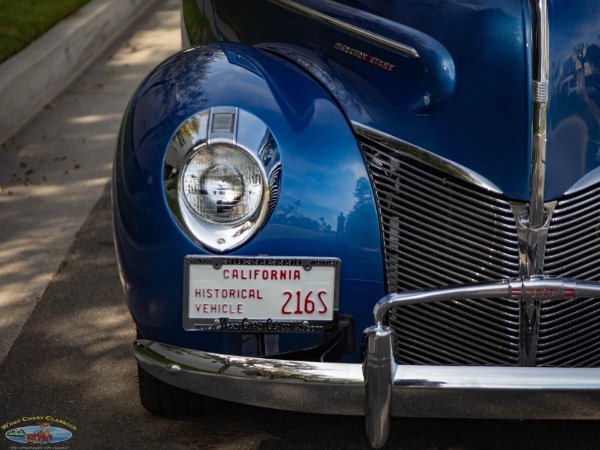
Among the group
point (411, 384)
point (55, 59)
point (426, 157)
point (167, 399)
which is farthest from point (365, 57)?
point (55, 59)

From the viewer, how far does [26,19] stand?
8.33m

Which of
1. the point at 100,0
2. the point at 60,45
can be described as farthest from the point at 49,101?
the point at 100,0

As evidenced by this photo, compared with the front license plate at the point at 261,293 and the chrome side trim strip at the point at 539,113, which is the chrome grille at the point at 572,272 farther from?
the front license plate at the point at 261,293

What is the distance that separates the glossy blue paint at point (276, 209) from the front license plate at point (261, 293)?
4 cm

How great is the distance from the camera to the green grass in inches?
296

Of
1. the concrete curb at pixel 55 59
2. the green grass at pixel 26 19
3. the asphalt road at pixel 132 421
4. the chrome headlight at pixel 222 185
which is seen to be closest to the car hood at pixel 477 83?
the chrome headlight at pixel 222 185

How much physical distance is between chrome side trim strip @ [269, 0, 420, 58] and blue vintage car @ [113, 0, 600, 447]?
44 mm

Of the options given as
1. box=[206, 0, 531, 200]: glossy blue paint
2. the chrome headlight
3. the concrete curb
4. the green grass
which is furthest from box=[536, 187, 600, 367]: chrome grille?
the green grass

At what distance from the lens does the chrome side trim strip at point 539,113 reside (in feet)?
8.60

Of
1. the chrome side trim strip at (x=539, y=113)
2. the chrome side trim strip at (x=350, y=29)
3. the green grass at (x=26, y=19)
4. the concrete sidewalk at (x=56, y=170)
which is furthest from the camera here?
the green grass at (x=26, y=19)

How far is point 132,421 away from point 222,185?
2.94 feet

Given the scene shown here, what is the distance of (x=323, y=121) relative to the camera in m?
2.80

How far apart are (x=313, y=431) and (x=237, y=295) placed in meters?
0.66

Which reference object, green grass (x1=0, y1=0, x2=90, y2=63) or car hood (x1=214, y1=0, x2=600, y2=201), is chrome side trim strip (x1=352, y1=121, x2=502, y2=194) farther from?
green grass (x1=0, y1=0, x2=90, y2=63)
